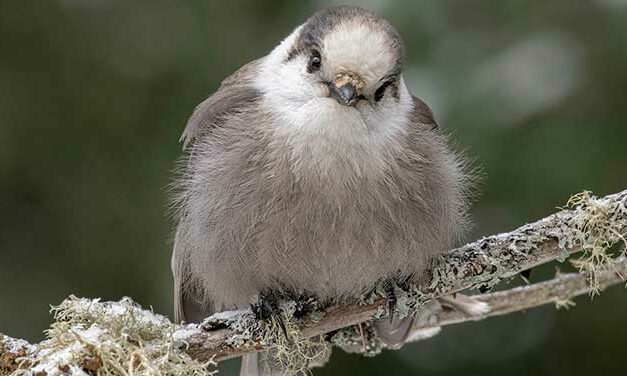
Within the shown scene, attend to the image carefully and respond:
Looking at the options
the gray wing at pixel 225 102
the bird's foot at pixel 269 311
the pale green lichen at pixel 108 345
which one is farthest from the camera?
the gray wing at pixel 225 102

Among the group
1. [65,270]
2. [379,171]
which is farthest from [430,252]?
[65,270]

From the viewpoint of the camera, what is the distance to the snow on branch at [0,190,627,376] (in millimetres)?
2578

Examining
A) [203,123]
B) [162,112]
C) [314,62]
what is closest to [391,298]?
[314,62]

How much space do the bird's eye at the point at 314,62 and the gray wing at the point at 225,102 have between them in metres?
0.25

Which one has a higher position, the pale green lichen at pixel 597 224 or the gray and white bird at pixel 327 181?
the gray and white bird at pixel 327 181

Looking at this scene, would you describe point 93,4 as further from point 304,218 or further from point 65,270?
point 304,218

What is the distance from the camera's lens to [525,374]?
433cm

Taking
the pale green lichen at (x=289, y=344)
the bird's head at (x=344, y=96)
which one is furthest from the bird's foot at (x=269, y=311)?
the bird's head at (x=344, y=96)

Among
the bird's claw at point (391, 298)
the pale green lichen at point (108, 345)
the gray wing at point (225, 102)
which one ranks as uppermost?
the gray wing at point (225, 102)

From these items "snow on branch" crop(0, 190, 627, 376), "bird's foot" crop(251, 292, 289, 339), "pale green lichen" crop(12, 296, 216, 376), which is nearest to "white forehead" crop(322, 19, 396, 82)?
"snow on branch" crop(0, 190, 627, 376)

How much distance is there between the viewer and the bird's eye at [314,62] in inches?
122

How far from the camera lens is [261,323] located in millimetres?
3105

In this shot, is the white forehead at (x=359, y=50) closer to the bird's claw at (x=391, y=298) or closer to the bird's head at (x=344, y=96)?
the bird's head at (x=344, y=96)

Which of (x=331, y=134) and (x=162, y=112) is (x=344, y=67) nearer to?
(x=331, y=134)
